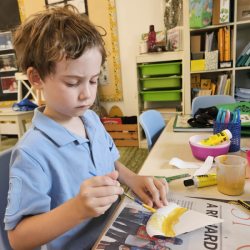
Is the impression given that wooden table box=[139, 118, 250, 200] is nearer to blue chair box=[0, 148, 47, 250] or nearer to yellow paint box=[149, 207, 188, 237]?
yellow paint box=[149, 207, 188, 237]

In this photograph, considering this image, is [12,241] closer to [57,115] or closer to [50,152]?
[50,152]

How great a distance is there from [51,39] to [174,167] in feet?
1.76

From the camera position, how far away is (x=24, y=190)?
1.51ft

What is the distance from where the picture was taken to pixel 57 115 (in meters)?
0.63

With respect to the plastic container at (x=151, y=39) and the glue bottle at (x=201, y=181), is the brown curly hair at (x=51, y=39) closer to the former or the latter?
the glue bottle at (x=201, y=181)

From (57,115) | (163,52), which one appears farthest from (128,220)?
(163,52)

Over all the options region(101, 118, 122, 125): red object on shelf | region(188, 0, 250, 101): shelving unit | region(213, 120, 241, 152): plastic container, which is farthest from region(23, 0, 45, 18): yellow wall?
region(213, 120, 241, 152): plastic container

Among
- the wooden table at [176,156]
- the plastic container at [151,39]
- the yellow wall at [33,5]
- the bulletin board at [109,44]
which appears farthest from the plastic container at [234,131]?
the yellow wall at [33,5]

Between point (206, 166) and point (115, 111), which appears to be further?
point (115, 111)

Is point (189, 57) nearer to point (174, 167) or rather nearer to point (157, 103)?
point (157, 103)

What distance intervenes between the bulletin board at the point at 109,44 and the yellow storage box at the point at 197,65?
1.04 m

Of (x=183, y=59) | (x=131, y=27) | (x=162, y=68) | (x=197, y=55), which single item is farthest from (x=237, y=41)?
(x=131, y=27)

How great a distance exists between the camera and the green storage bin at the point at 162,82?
2238 mm

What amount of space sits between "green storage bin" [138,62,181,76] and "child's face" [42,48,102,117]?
178cm
